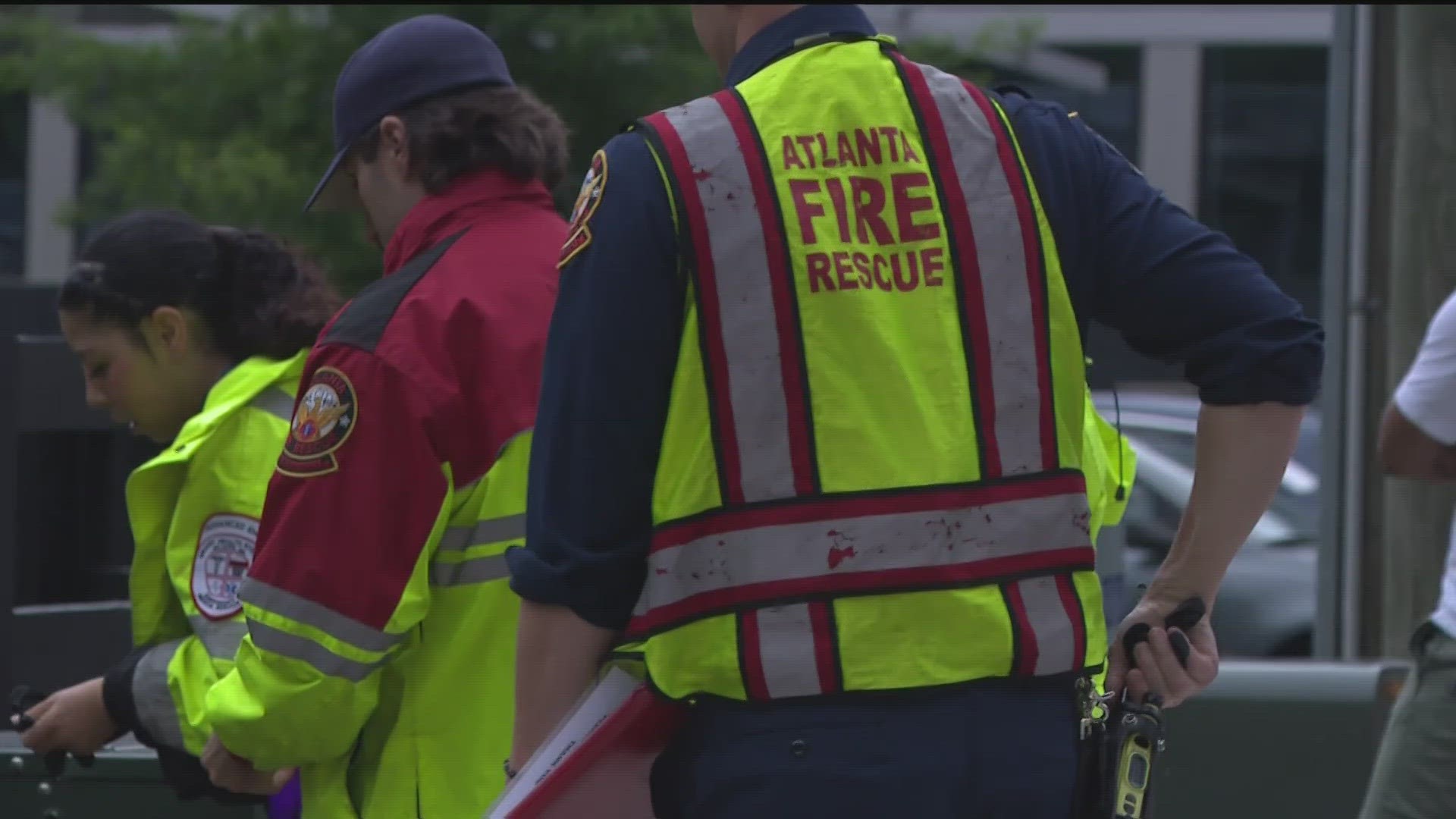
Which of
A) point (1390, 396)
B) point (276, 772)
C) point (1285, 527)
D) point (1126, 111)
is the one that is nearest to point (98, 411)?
point (276, 772)

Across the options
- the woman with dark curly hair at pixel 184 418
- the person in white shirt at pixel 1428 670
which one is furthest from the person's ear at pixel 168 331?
the person in white shirt at pixel 1428 670

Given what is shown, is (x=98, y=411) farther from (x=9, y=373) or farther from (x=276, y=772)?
(x=276, y=772)

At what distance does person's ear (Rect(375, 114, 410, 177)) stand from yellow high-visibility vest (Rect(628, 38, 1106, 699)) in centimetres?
80

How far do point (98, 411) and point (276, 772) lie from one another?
1.53 meters

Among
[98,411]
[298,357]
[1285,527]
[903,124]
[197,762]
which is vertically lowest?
[1285,527]

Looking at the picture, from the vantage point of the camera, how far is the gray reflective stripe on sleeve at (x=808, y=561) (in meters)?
2.07

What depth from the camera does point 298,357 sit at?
10.5ft

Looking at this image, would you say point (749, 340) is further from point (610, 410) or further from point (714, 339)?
point (610, 410)

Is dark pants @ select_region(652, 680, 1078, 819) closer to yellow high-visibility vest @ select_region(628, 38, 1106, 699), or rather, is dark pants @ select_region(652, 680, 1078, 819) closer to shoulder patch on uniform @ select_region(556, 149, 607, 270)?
yellow high-visibility vest @ select_region(628, 38, 1106, 699)

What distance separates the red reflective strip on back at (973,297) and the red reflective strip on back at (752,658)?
0.93 ft

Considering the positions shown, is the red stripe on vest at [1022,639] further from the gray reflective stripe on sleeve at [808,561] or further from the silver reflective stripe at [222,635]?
the silver reflective stripe at [222,635]

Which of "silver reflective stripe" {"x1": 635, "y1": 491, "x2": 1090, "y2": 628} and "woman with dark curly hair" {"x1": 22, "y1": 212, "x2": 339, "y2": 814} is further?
"woman with dark curly hair" {"x1": 22, "y1": 212, "x2": 339, "y2": 814}

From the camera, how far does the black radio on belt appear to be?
7.18 feet

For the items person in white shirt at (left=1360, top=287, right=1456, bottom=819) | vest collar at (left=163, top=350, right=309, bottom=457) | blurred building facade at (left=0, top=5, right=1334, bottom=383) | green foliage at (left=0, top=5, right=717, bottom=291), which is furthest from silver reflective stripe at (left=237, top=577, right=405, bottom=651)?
blurred building facade at (left=0, top=5, right=1334, bottom=383)
